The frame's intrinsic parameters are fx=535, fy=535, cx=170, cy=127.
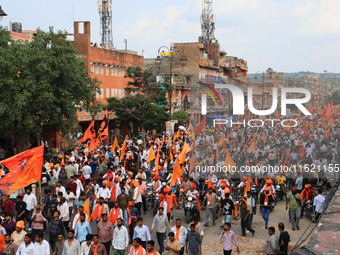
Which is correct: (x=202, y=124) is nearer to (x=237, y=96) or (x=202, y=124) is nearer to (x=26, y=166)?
(x=237, y=96)

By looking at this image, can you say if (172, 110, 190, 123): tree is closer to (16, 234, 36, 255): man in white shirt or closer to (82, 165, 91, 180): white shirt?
(82, 165, 91, 180): white shirt

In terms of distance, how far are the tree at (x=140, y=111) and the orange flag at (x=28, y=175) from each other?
25.9 m

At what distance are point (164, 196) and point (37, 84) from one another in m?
11.9

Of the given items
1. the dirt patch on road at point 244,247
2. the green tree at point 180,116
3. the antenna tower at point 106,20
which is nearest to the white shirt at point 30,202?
the dirt patch on road at point 244,247

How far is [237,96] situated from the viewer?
1773cm

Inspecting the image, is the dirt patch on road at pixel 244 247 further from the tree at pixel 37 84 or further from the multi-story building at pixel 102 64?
the multi-story building at pixel 102 64

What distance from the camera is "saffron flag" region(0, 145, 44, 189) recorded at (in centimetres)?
1248

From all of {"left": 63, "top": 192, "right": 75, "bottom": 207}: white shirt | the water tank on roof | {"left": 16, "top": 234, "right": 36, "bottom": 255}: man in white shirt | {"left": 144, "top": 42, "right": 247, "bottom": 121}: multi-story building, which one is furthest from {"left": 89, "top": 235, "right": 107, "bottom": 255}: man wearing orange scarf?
{"left": 144, "top": 42, "right": 247, "bottom": 121}: multi-story building

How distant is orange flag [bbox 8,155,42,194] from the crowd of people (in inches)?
14.1

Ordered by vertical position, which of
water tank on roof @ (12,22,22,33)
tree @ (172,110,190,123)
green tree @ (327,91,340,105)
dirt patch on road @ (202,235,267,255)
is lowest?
dirt patch on road @ (202,235,267,255)

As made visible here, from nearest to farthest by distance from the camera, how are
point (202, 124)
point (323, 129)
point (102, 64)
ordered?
point (202, 124)
point (323, 129)
point (102, 64)

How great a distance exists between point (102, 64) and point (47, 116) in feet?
64.8

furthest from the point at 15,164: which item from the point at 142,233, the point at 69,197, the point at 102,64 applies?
the point at 102,64

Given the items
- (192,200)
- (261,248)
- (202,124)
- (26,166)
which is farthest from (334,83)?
(26,166)
